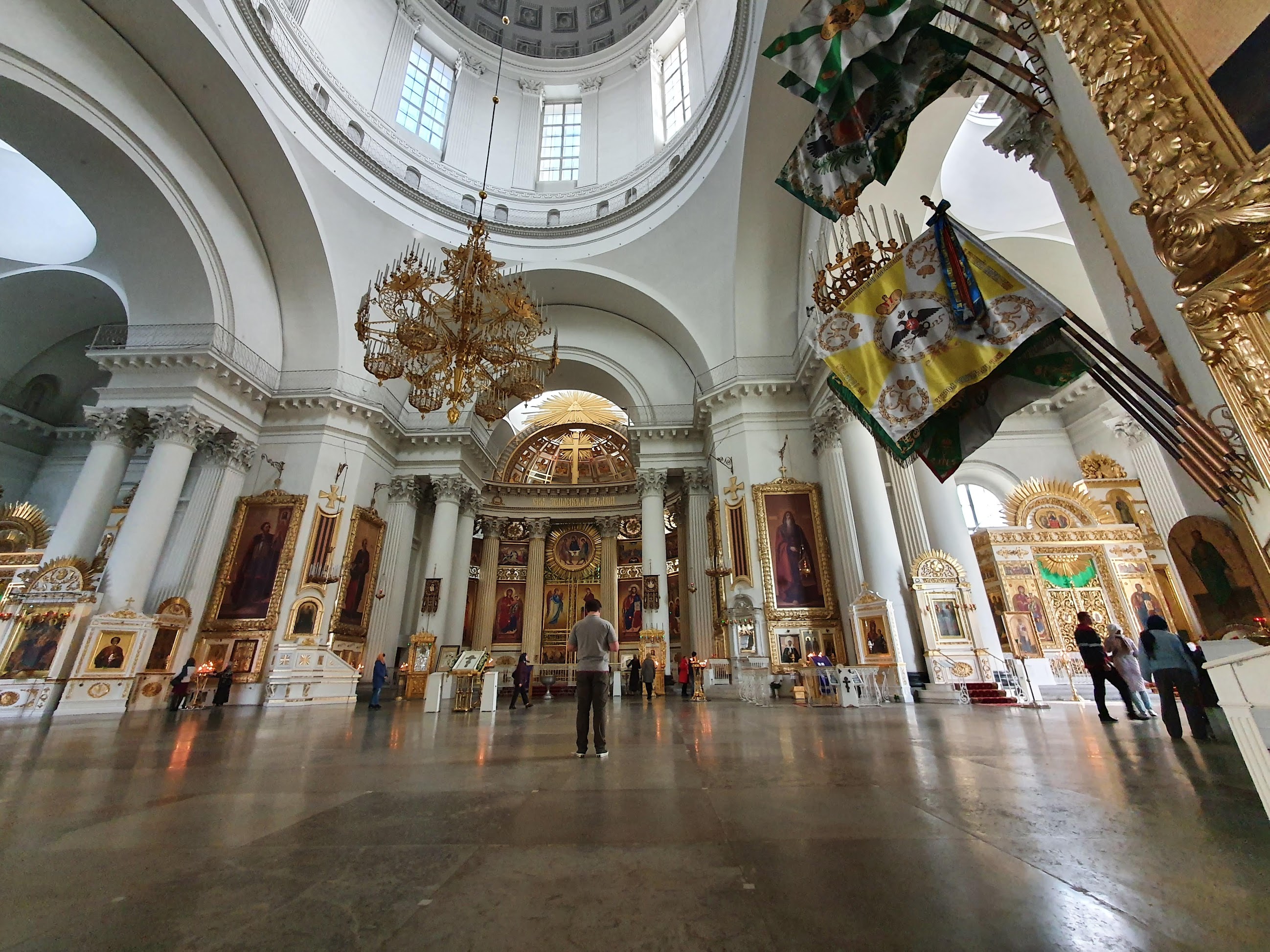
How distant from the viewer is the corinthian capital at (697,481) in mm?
14289

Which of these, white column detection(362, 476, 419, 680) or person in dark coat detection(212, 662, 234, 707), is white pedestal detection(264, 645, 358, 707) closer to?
person in dark coat detection(212, 662, 234, 707)

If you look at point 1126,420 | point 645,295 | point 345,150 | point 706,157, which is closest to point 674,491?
point 645,295

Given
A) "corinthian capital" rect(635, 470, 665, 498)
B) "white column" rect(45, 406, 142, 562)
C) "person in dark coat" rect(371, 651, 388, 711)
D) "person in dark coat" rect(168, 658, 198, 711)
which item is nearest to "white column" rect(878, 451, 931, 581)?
"corinthian capital" rect(635, 470, 665, 498)

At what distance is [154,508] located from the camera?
9.84m

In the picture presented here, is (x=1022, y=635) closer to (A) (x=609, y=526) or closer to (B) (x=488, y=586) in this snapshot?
(A) (x=609, y=526)

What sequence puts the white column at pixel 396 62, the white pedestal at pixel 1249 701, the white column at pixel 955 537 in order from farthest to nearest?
the white column at pixel 396 62
the white column at pixel 955 537
the white pedestal at pixel 1249 701

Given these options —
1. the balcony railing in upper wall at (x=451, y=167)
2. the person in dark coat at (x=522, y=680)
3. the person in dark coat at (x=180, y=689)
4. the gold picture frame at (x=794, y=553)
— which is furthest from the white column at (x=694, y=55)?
the person in dark coat at (x=180, y=689)

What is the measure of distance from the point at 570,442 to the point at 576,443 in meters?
0.26

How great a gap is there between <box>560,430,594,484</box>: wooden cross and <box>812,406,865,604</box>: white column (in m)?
12.5

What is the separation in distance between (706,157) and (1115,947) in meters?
14.7

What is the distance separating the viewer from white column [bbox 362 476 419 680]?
41.2 feet

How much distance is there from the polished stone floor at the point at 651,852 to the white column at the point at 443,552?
985 centimetres

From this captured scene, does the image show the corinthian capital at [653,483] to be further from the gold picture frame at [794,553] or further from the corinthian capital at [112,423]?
the corinthian capital at [112,423]

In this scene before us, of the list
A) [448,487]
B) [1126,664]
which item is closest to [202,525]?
[448,487]
